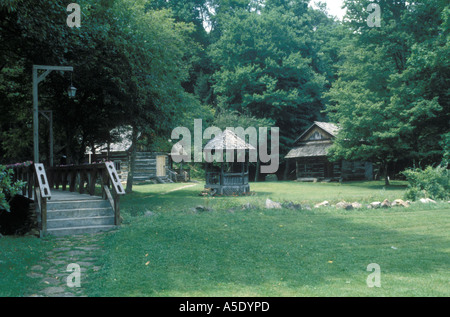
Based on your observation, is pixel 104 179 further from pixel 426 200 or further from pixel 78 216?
pixel 426 200

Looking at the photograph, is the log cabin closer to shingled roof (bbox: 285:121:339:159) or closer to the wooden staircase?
shingled roof (bbox: 285:121:339:159)

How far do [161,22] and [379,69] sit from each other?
48.8ft

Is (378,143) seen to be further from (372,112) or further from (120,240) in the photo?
(120,240)

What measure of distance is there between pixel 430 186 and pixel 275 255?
11353mm

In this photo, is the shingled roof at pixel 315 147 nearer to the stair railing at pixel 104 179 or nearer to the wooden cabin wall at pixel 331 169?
the wooden cabin wall at pixel 331 169

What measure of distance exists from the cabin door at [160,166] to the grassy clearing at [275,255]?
26.4 m

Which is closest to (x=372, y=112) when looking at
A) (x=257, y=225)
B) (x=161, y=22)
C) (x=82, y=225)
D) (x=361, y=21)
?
(x=361, y=21)

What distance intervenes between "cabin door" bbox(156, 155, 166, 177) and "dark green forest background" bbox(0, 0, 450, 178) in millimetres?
5696

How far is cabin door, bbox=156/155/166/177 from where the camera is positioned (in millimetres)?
38594

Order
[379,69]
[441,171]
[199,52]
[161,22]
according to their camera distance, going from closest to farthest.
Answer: [441,171]
[161,22]
[379,69]
[199,52]

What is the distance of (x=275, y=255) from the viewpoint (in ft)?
24.6

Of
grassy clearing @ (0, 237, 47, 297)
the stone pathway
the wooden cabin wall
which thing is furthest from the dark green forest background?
the stone pathway

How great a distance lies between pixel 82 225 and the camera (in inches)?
400
